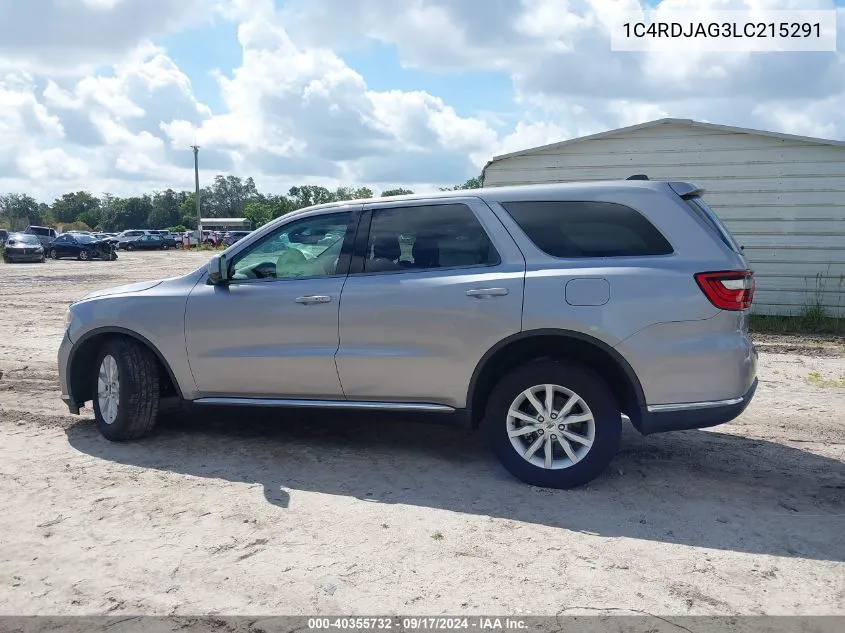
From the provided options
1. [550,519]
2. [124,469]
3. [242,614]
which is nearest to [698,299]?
[550,519]

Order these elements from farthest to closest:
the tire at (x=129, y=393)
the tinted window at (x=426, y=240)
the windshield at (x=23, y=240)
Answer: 1. the windshield at (x=23, y=240)
2. the tire at (x=129, y=393)
3. the tinted window at (x=426, y=240)

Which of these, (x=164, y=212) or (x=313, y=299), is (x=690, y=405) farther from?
(x=164, y=212)

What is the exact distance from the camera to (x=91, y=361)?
6.00 m

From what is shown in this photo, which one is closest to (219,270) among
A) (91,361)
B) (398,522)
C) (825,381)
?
(91,361)

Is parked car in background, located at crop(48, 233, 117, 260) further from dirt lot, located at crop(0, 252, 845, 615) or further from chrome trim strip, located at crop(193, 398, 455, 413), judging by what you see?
chrome trim strip, located at crop(193, 398, 455, 413)

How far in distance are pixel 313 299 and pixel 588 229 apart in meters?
1.87

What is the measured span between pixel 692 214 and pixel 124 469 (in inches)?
158

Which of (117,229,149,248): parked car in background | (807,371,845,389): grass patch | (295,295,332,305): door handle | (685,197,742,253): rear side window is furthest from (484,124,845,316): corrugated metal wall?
(117,229,149,248): parked car in background

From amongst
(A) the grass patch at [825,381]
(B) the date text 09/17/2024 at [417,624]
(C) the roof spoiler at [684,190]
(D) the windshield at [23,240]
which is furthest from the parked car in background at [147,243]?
(B) the date text 09/17/2024 at [417,624]

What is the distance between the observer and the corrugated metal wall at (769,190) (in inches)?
458

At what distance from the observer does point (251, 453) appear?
5422mm

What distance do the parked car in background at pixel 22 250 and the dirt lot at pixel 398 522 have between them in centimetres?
3233

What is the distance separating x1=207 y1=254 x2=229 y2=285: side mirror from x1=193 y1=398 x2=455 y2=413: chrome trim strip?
86 cm

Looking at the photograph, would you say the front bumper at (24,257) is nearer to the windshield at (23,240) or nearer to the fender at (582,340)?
the windshield at (23,240)
